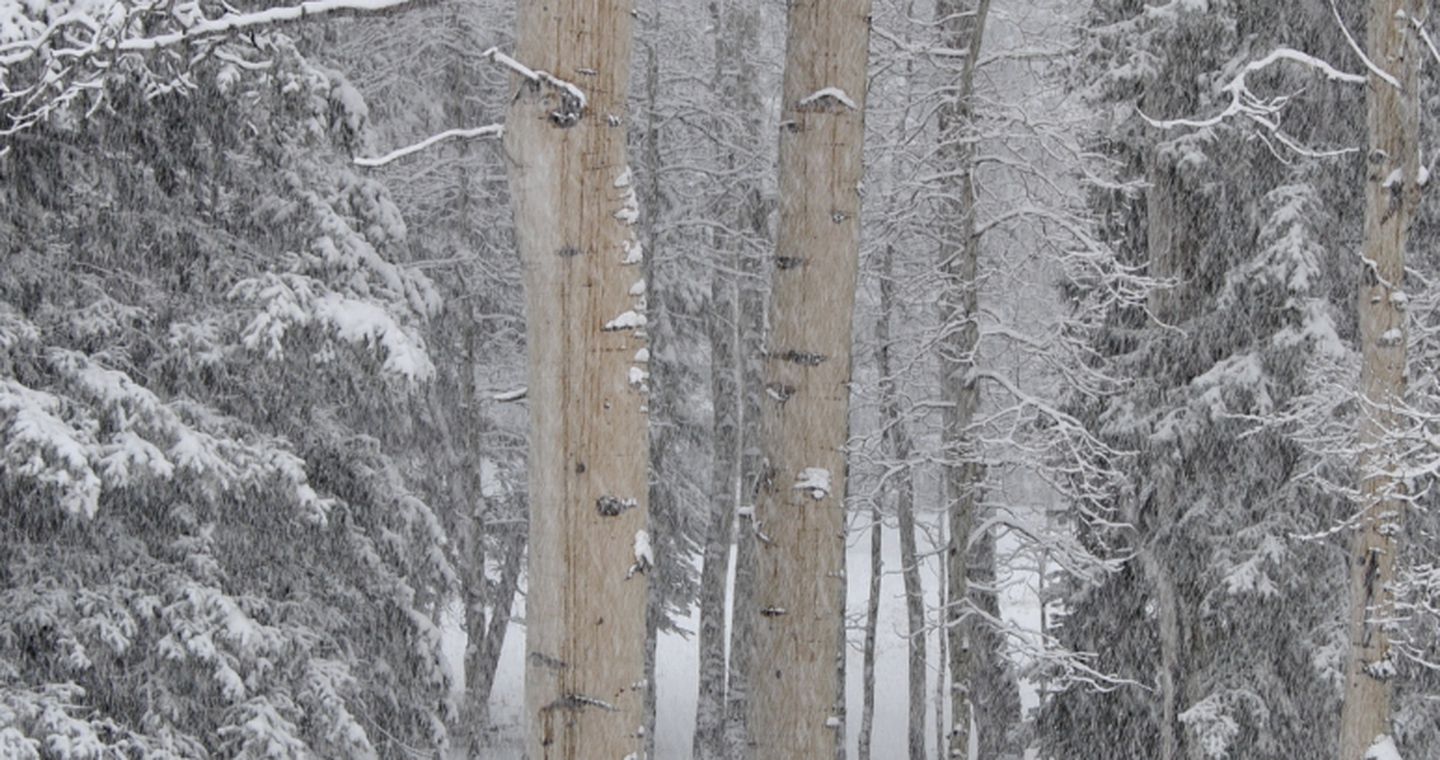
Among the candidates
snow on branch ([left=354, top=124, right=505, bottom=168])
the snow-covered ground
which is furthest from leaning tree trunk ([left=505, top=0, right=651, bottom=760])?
the snow-covered ground

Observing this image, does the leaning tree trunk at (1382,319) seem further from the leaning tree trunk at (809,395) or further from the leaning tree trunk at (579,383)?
the leaning tree trunk at (579,383)

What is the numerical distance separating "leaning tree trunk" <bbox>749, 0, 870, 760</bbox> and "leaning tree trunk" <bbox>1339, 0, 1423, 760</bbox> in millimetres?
3710

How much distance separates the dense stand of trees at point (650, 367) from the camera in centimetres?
376

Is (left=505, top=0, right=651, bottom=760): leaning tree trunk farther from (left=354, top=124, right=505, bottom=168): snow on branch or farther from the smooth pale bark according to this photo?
the smooth pale bark

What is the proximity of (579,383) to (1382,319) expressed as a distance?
551 cm

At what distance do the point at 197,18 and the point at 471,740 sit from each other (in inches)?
564

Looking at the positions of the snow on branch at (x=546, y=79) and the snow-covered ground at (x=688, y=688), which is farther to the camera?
the snow-covered ground at (x=688, y=688)

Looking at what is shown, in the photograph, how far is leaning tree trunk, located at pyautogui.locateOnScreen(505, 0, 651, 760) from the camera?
3652 millimetres

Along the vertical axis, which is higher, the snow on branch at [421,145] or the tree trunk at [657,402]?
the tree trunk at [657,402]

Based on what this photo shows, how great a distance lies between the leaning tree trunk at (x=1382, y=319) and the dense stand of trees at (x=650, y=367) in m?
0.03

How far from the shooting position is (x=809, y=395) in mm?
5086

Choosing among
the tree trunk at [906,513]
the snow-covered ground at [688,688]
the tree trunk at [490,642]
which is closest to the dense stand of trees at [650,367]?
the tree trunk at [490,642]

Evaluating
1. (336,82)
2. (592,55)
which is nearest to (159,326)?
(336,82)

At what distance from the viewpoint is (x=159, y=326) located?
10078 mm
